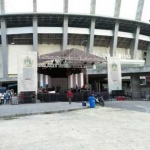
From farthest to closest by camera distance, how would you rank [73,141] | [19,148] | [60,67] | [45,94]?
[60,67], [45,94], [73,141], [19,148]

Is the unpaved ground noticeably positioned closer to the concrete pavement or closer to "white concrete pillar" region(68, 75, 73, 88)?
the concrete pavement

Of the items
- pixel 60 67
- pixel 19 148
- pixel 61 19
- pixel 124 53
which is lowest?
pixel 19 148

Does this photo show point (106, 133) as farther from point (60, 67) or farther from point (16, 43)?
point (16, 43)

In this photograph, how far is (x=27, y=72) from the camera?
1019 inches

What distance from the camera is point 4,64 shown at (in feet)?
177

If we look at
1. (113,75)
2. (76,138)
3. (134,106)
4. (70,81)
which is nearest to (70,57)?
(113,75)

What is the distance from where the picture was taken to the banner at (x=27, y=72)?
25.5 m

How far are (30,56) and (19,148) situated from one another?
19.7 m

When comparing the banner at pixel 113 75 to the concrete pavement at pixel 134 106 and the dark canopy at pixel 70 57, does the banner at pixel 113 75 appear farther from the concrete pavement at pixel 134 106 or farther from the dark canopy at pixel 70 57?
the concrete pavement at pixel 134 106

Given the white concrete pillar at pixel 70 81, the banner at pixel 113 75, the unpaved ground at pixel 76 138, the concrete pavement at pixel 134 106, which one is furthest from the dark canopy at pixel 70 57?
the unpaved ground at pixel 76 138

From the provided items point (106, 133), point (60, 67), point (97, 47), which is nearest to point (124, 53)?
point (97, 47)

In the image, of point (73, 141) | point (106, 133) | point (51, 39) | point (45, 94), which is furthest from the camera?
point (51, 39)

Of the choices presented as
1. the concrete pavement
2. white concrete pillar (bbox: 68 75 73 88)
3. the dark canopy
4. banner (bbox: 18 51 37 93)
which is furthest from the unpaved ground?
white concrete pillar (bbox: 68 75 73 88)

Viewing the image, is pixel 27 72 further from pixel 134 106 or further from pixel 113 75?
pixel 134 106
